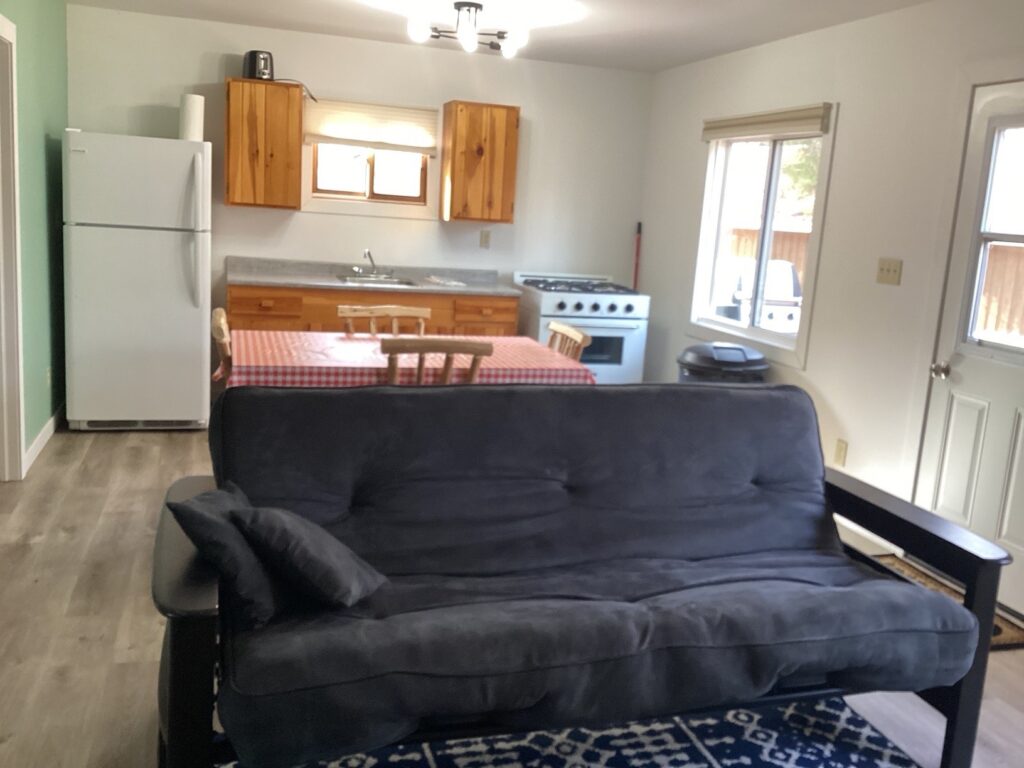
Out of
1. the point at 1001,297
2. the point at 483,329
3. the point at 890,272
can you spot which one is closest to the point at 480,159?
the point at 483,329

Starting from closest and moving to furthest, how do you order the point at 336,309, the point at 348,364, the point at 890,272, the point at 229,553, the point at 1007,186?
the point at 229,553
the point at 348,364
the point at 1007,186
the point at 890,272
the point at 336,309

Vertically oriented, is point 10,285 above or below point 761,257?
below

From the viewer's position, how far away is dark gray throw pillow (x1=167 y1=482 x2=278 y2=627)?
1.63 meters

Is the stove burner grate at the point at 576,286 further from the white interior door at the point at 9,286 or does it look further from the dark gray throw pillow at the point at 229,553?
the dark gray throw pillow at the point at 229,553

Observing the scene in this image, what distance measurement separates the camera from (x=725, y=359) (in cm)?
457

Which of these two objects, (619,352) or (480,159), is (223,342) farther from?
(619,352)

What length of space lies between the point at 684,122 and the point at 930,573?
3.17 metres

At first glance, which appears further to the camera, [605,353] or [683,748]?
[605,353]

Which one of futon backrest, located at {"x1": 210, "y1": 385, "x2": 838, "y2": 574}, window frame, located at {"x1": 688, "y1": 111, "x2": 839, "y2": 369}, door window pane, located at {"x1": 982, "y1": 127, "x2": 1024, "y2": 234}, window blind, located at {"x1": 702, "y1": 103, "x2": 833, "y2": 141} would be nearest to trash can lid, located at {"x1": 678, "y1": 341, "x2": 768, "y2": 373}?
window frame, located at {"x1": 688, "y1": 111, "x2": 839, "y2": 369}

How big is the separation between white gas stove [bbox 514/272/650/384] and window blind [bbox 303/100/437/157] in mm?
1132

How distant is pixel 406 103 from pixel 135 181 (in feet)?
5.70

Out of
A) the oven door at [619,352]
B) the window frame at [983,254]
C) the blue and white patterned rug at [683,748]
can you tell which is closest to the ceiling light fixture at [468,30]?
the oven door at [619,352]

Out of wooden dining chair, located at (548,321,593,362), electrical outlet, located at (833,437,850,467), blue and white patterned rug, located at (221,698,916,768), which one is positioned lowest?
blue and white patterned rug, located at (221,698,916,768)

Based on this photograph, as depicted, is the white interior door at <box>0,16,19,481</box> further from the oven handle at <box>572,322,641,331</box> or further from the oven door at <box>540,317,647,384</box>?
the oven door at <box>540,317,647,384</box>
